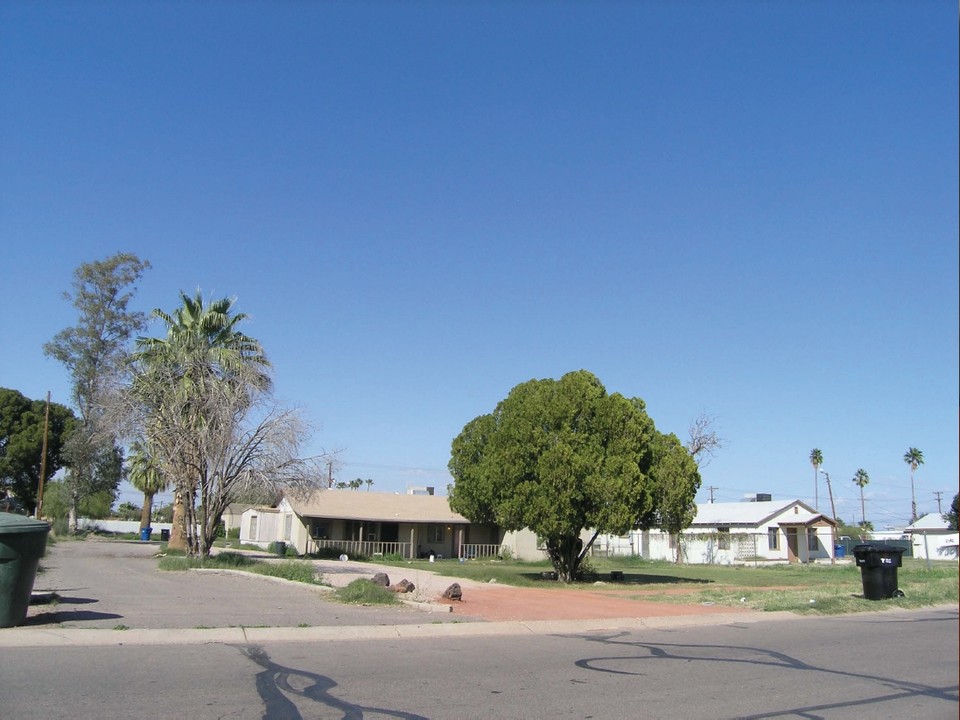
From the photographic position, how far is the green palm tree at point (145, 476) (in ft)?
102

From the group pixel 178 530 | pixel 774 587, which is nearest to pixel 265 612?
pixel 774 587

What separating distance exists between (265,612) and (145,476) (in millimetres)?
32674

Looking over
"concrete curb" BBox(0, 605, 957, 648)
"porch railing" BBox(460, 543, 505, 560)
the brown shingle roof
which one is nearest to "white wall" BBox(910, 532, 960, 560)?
"concrete curb" BBox(0, 605, 957, 648)

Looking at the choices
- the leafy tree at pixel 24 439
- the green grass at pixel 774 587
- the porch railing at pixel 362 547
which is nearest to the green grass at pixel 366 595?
the green grass at pixel 774 587

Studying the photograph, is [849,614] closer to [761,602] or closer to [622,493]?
[761,602]

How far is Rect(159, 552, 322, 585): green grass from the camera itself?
22.8 meters

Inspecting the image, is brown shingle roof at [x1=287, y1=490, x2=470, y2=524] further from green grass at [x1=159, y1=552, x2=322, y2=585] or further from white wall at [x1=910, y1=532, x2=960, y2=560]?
white wall at [x1=910, y1=532, x2=960, y2=560]

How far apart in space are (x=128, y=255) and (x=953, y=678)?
4811cm

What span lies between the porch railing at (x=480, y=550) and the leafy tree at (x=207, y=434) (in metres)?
18.2

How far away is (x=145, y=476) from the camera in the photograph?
45250mm

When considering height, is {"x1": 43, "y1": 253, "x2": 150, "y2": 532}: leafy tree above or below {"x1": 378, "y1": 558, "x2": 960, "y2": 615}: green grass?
above

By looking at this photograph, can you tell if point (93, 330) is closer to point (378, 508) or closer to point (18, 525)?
point (378, 508)

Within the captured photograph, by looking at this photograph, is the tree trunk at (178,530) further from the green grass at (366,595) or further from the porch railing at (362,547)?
the green grass at (366,595)

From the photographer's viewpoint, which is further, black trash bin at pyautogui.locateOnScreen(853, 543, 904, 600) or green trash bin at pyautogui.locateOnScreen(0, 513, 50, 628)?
black trash bin at pyautogui.locateOnScreen(853, 543, 904, 600)
